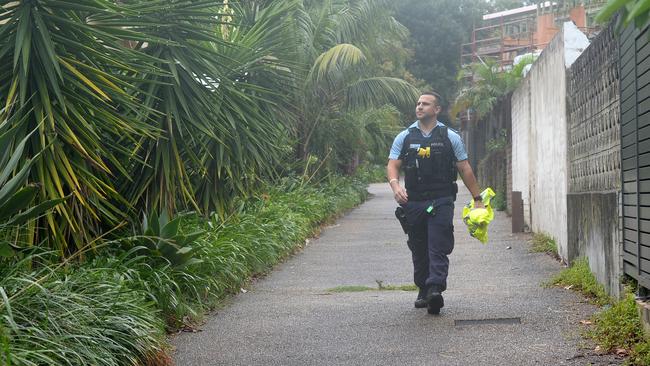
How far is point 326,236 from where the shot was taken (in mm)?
17359

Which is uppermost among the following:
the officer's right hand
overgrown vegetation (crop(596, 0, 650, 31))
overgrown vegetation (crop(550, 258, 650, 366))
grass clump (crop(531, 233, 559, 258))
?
overgrown vegetation (crop(596, 0, 650, 31))

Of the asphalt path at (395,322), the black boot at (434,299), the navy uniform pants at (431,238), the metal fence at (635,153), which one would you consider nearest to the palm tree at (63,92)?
the asphalt path at (395,322)

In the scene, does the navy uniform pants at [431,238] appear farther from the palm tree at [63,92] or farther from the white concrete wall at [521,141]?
the white concrete wall at [521,141]

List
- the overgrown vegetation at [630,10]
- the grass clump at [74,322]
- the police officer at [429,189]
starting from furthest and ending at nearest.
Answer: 1. the police officer at [429,189]
2. the grass clump at [74,322]
3. the overgrown vegetation at [630,10]

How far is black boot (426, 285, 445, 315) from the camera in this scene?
7863 mm

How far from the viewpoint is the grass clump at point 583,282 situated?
8.10m

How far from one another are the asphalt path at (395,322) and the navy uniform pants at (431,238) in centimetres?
31

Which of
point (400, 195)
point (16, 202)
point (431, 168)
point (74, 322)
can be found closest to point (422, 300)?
point (400, 195)

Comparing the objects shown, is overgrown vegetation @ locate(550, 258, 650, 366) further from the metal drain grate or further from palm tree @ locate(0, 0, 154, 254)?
palm tree @ locate(0, 0, 154, 254)

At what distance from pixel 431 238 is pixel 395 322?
76 cm

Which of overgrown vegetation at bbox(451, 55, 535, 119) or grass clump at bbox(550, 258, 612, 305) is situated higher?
overgrown vegetation at bbox(451, 55, 535, 119)

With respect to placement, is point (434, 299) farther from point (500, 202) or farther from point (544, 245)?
point (500, 202)

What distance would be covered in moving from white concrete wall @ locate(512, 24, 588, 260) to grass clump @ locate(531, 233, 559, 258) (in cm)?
11

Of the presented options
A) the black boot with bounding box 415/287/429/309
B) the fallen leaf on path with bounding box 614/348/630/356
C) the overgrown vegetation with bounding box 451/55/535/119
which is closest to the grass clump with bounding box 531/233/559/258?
the black boot with bounding box 415/287/429/309
